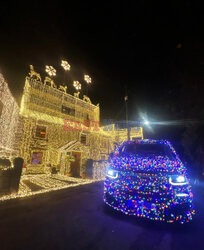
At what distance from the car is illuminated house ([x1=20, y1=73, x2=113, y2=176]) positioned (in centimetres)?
832

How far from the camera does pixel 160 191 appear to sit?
250cm

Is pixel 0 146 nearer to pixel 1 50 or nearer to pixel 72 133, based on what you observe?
pixel 1 50

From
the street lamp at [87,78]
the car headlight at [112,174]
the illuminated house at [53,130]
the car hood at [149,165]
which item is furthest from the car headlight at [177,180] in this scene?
the street lamp at [87,78]

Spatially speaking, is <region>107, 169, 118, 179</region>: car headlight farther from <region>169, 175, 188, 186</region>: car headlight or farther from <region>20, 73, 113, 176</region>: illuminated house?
<region>20, 73, 113, 176</region>: illuminated house

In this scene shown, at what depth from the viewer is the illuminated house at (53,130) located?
1012 centimetres

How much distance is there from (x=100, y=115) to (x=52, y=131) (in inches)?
300

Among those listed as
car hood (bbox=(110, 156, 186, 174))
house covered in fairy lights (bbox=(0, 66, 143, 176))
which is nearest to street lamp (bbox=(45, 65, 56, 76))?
house covered in fairy lights (bbox=(0, 66, 143, 176))

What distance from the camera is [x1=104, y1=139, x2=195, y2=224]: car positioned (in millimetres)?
2389

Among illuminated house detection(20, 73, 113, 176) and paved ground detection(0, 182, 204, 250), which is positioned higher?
illuminated house detection(20, 73, 113, 176)

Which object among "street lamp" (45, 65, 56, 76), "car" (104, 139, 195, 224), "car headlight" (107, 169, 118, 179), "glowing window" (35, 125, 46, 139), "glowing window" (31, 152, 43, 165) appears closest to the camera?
"car" (104, 139, 195, 224)

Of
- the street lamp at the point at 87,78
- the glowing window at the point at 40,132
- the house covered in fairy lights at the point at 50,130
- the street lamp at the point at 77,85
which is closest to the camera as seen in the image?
the house covered in fairy lights at the point at 50,130

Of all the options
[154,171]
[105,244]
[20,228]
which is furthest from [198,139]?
[20,228]

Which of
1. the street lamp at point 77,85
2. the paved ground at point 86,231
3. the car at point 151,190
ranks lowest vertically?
the paved ground at point 86,231

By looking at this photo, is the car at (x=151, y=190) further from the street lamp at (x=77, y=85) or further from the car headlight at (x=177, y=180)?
the street lamp at (x=77, y=85)
